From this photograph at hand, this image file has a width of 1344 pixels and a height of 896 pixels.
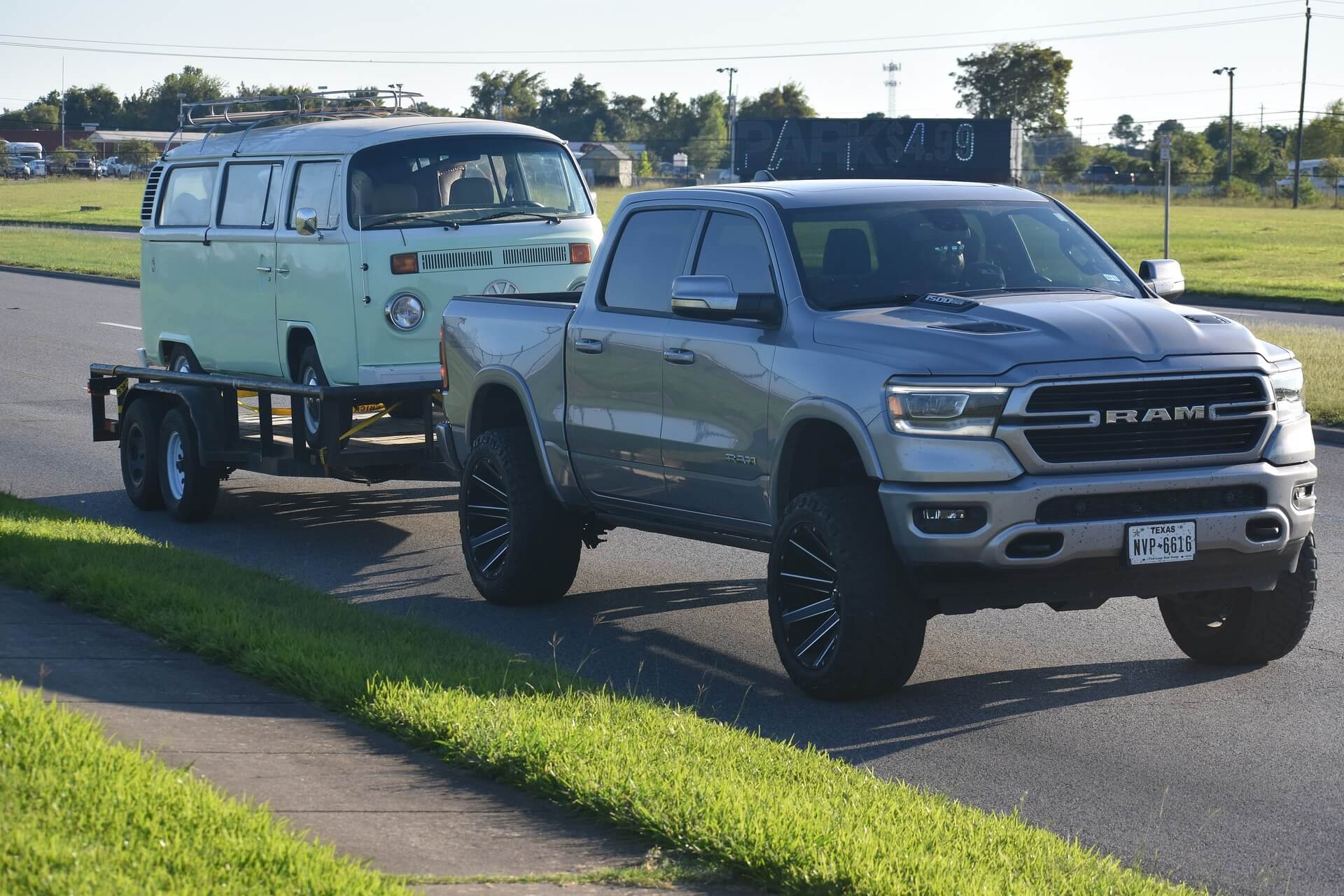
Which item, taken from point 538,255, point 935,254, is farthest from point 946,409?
point 538,255

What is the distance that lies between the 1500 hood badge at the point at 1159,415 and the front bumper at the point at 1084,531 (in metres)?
0.20

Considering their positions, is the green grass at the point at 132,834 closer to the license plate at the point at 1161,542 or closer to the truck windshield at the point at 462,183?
the license plate at the point at 1161,542

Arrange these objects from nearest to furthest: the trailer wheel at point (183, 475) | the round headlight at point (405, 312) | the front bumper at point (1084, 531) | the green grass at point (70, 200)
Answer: the front bumper at point (1084, 531), the round headlight at point (405, 312), the trailer wheel at point (183, 475), the green grass at point (70, 200)

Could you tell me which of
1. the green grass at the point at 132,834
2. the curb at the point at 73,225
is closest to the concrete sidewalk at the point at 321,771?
the green grass at the point at 132,834

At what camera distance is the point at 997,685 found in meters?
7.88

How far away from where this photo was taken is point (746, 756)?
6.17m

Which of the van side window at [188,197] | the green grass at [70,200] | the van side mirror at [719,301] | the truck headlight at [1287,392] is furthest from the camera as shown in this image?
the green grass at [70,200]

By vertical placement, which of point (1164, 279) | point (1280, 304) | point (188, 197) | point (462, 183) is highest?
point (462, 183)

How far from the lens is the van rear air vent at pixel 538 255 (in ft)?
41.1

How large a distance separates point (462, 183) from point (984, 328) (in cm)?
627

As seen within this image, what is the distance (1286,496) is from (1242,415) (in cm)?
39

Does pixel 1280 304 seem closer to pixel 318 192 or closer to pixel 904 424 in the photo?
pixel 318 192

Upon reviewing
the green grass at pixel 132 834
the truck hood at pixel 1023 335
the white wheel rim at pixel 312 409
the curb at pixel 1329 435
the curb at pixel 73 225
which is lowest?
the curb at pixel 73 225

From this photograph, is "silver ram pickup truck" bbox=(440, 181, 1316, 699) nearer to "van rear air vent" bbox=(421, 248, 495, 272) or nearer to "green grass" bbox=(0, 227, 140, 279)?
"van rear air vent" bbox=(421, 248, 495, 272)
